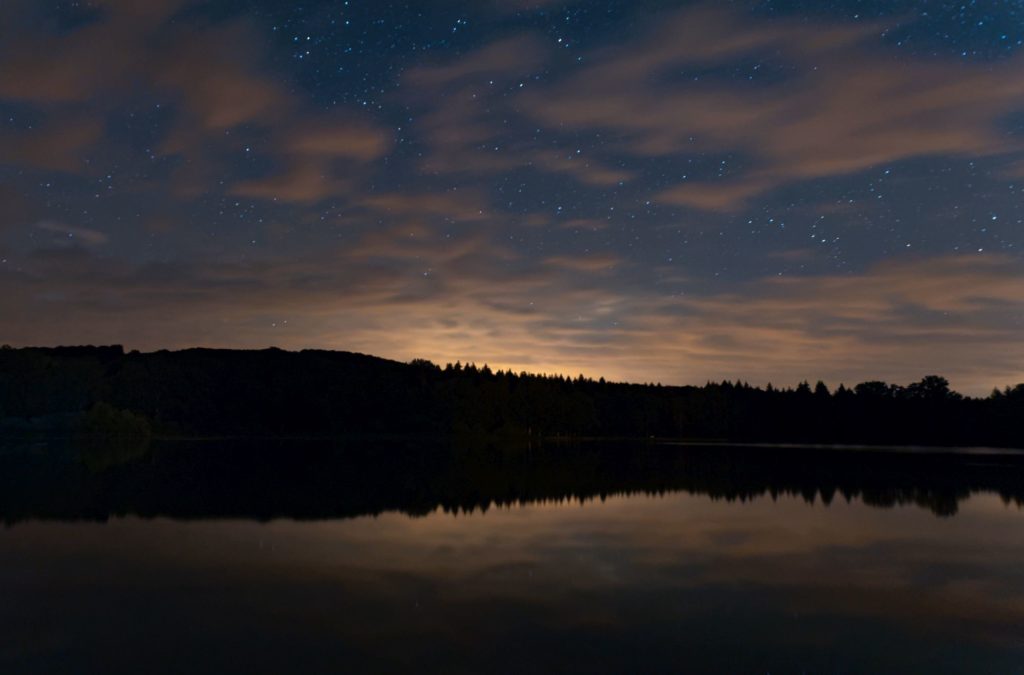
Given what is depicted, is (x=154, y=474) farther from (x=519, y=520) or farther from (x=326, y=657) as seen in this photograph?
(x=326, y=657)

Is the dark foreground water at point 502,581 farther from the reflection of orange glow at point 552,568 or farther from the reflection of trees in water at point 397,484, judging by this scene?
the reflection of trees in water at point 397,484

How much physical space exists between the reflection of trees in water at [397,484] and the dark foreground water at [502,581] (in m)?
0.57

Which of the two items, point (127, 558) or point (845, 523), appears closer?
point (127, 558)

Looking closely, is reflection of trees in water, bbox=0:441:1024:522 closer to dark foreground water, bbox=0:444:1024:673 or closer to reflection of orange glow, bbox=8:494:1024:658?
dark foreground water, bbox=0:444:1024:673

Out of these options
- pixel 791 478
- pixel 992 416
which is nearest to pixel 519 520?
pixel 791 478

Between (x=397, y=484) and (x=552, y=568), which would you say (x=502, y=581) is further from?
(x=397, y=484)

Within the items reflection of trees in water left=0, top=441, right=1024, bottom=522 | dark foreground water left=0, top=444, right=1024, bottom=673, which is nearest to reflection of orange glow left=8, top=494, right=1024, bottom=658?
dark foreground water left=0, top=444, right=1024, bottom=673

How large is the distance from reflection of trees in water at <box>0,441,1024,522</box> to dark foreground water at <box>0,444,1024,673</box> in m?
0.57

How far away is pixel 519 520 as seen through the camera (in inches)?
1513

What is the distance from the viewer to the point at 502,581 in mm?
24281

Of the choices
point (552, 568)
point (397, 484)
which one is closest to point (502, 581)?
point (552, 568)

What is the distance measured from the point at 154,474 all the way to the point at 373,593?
45890mm

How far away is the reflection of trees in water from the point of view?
42225 millimetres

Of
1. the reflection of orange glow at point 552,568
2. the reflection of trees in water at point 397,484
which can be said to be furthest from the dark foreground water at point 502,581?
the reflection of trees in water at point 397,484
